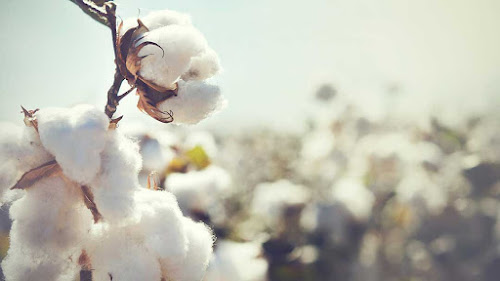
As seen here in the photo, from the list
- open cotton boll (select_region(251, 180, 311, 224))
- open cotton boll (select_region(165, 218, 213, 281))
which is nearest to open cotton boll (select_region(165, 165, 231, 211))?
open cotton boll (select_region(251, 180, 311, 224))

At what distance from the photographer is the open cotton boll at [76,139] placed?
373 mm

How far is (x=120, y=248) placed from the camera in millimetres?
424

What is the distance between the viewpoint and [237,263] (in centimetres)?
92

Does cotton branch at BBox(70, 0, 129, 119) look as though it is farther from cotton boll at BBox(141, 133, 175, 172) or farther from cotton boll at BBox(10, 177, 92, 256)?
cotton boll at BBox(141, 133, 175, 172)

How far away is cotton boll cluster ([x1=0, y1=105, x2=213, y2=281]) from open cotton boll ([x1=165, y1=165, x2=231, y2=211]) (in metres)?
0.38

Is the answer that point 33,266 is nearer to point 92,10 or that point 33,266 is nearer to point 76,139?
point 76,139

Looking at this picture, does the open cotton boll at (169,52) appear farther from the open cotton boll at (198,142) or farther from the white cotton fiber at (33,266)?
the open cotton boll at (198,142)

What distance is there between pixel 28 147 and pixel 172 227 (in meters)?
0.16

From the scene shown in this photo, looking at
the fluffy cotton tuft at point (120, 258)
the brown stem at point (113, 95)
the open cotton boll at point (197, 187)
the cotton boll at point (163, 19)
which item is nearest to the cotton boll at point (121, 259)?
the fluffy cotton tuft at point (120, 258)

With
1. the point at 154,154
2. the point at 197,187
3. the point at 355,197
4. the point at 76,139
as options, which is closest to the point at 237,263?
the point at 197,187

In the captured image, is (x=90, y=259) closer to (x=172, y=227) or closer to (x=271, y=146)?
(x=172, y=227)

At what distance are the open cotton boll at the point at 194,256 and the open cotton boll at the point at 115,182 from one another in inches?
3.8

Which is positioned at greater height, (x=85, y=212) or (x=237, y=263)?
(x=85, y=212)

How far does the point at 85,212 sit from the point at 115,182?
0.19 ft
